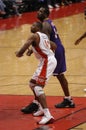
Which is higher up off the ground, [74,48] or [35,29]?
[35,29]

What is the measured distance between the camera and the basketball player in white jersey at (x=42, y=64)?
22.3ft

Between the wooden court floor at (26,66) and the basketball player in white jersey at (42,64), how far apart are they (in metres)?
0.55

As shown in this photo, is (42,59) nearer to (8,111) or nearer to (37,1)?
(8,111)

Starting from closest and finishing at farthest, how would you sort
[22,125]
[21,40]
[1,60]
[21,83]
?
1. [22,125]
2. [21,83]
3. [1,60]
4. [21,40]

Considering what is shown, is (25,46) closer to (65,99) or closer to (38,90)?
(38,90)

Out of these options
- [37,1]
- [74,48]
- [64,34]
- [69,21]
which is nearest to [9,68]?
[74,48]

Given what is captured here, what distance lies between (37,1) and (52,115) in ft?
47.4

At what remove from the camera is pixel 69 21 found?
18.7 meters

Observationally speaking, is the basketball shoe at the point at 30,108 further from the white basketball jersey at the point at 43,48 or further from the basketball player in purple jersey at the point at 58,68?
the white basketball jersey at the point at 43,48

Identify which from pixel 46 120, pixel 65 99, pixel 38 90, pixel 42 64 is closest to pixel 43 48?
pixel 42 64

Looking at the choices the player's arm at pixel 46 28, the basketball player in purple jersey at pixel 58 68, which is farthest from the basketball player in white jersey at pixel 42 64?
the basketball player in purple jersey at pixel 58 68

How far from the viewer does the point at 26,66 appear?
427 inches

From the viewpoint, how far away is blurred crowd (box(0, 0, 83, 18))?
1926 centimetres

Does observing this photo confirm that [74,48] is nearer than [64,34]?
Yes
